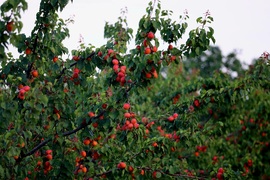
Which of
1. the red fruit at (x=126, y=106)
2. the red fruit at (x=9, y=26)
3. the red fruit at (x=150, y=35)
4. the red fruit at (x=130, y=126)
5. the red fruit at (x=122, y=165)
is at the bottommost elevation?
the red fruit at (x=122, y=165)

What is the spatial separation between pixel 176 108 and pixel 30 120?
8.80 feet

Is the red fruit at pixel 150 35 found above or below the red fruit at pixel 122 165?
above

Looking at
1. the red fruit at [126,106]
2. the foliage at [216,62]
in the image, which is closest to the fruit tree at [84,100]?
the red fruit at [126,106]

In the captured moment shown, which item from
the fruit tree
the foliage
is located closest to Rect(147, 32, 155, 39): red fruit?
the fruit tree

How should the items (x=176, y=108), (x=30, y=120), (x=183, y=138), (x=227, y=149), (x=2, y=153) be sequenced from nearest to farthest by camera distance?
1. (x=30, y=120)
2. (x=2, y=153)
3. (x=183, y=138)
4. (x=176, y=108)
5. (x=227, y=149)

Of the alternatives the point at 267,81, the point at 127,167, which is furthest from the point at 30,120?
the point at 267,81

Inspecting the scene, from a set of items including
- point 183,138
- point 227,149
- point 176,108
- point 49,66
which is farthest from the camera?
point 227,149

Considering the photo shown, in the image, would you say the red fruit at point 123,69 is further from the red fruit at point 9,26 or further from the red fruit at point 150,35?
the red fruit at point 9,26

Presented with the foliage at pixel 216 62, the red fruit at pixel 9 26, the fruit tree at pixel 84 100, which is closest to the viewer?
the red fruit at pixel 9 26

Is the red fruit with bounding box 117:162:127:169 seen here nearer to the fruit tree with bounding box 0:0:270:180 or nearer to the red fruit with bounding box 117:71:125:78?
the fruit tree with bounding box 0:0:270:180

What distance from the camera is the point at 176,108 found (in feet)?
20.2

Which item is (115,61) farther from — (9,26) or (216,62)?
(216,62)

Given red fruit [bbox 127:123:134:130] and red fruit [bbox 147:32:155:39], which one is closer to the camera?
red fruit [bbox 147:32:155:39]

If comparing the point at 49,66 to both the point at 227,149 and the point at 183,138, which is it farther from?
the point at 227,149
